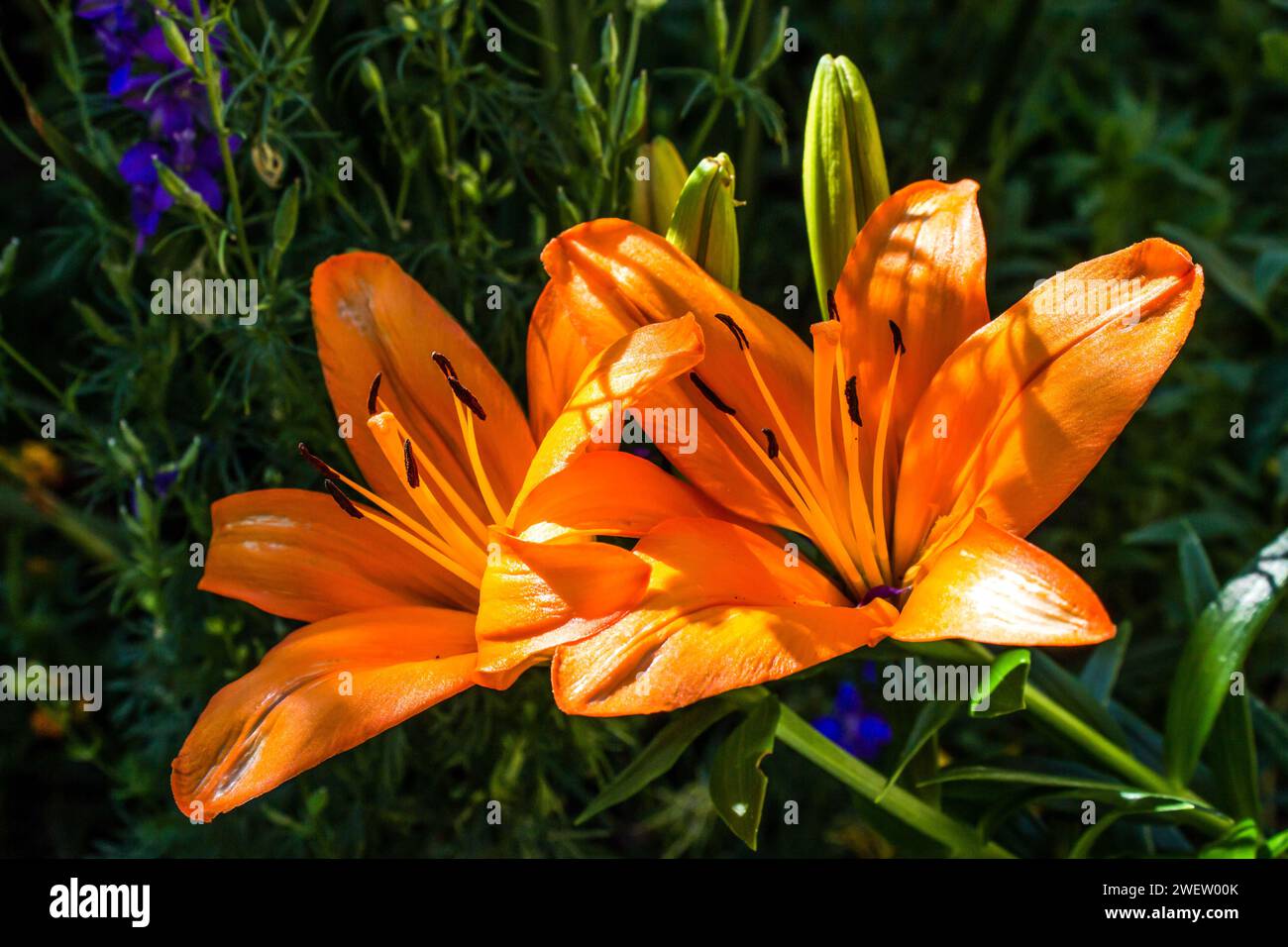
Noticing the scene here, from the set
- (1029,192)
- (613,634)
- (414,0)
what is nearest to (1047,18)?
(1029,192)

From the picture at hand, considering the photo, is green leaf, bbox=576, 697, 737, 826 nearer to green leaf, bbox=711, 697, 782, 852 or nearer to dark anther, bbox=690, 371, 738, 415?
green leaf, bbox=711, 697, 782, 852

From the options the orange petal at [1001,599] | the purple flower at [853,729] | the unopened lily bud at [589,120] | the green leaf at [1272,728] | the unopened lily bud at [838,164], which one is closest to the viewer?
the orange petal at [1001,599]

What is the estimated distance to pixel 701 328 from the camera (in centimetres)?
88

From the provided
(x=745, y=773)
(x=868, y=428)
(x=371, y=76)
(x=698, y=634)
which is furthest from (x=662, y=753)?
(x=371, y=76)

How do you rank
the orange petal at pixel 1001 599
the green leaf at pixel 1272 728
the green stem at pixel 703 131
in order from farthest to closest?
the green leaf at pixel 1272 728, the green stem at pixel 703 131, the orange petal at pixel 1001 599

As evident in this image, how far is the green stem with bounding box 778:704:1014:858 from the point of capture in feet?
3.13

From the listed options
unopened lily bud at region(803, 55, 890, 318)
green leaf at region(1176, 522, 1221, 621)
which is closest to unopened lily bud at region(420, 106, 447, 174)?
unopened lily bud at region(803, 55, 890, 318)

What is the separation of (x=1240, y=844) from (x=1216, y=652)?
0.15 meters

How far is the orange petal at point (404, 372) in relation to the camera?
0.95 metres

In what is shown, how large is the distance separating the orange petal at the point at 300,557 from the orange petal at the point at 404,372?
4 cm

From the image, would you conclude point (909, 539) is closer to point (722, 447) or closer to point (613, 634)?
point (722, 447)

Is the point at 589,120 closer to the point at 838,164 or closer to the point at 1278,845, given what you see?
the point at 838,164

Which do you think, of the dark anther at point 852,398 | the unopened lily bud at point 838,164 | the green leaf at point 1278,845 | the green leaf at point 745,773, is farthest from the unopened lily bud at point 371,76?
the green leaf at point 1278,845

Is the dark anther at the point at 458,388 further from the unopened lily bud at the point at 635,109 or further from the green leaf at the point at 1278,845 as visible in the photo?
the green leaf at the point at 1278,845
